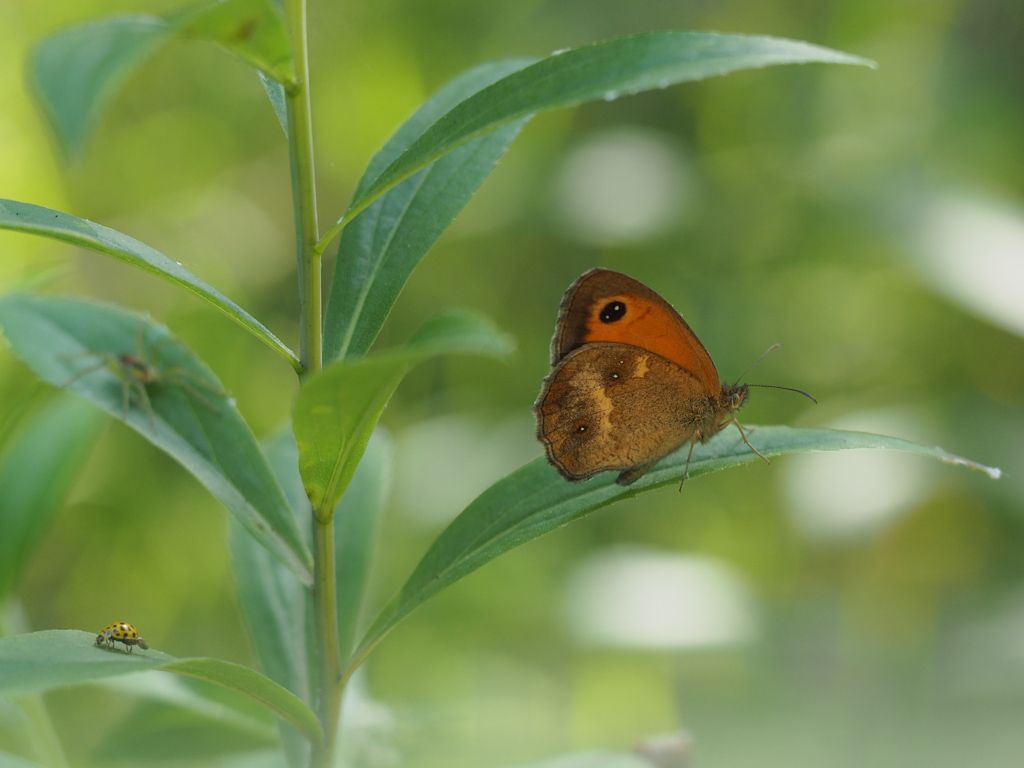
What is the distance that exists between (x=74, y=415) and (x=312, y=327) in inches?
27.5

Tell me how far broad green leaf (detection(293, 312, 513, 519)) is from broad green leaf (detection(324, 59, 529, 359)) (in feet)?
0.38

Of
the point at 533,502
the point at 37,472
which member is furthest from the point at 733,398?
the point at 37,472

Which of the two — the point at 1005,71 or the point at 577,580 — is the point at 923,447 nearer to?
the point at 577,580

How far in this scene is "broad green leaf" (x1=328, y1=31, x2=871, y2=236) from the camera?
0.67 m

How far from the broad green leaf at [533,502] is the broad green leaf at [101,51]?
437mm

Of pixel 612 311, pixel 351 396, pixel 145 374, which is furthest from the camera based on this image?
pixel 612 311

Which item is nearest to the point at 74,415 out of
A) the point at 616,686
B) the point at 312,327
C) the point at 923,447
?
the point at 312,327

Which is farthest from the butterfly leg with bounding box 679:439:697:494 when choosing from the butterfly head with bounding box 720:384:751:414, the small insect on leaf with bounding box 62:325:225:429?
the small insect on leaf with bounding box 62:325:225:429

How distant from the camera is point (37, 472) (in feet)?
4.09

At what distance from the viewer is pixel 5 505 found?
1216 millimetres

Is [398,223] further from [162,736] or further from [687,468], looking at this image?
[162,736]

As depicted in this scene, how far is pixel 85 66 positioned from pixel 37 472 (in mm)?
845

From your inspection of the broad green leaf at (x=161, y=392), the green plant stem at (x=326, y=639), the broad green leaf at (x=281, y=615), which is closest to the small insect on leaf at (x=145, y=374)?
the broad green leaf at (x=161, y=392)

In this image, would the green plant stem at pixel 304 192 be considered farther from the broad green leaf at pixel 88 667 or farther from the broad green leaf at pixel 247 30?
the broad green leaf at pixel 88 667
